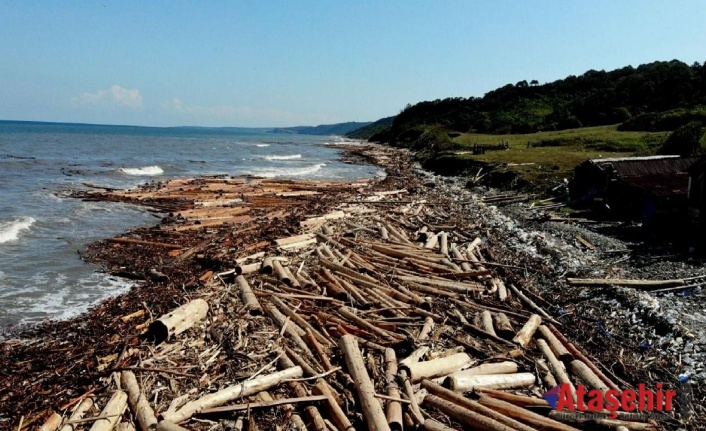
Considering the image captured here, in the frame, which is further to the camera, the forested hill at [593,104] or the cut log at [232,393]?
the forested hill at [593,104]

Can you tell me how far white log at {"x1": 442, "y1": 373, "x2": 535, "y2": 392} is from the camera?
629 cm

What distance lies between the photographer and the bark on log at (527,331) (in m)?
7.79

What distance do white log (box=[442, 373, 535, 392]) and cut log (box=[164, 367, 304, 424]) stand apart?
7.29 feet

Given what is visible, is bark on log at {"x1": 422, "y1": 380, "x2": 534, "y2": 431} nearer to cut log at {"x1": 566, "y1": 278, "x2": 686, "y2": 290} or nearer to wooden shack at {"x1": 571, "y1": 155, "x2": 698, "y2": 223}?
cut log at {"x1": 566, "y1": 278, "x2": 686, "y2": 290}

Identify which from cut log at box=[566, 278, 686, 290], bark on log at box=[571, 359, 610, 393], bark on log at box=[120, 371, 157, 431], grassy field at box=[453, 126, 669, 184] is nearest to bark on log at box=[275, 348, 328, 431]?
bark on log at box=[120, 371, 157, 431]

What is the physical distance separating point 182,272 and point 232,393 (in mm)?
6344

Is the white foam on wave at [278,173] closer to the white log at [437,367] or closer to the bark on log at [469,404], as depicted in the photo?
the white log at [437,367]

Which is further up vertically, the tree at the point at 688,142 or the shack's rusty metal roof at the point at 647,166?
the tree at the point at 688,142

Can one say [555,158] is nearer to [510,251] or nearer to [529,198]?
[529,198]

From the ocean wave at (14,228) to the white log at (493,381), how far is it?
1509 centimetres

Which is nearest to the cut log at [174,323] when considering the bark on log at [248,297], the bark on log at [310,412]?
the bark on log at [248,297]

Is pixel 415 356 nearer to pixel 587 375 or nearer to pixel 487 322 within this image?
pixel 487 322

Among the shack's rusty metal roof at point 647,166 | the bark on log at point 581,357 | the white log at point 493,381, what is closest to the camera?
the white log at point 493,381

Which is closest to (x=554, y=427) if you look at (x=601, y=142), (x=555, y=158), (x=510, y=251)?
(x=510, y=251)
